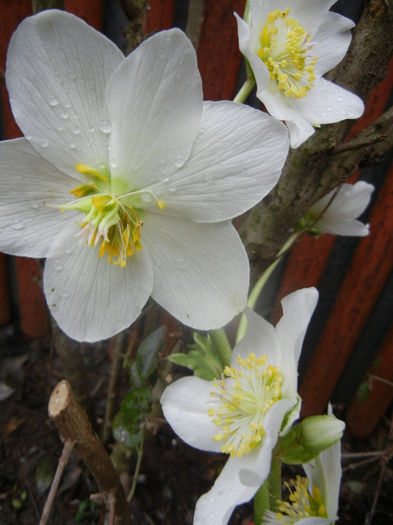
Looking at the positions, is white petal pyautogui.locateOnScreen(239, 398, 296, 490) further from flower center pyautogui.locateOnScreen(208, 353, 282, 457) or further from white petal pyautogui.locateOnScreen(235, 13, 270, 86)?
white petal pyautogui.locateOnScreen(235, 13, 270, 86)

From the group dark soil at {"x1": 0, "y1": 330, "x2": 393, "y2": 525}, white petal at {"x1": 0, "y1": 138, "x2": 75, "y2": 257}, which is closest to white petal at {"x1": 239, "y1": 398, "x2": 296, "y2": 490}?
white petal at {"x1": 0, "y1": 138, "x2": 75, "y2": 257}

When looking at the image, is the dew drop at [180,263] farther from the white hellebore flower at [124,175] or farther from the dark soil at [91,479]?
the dark soil at [91,479]

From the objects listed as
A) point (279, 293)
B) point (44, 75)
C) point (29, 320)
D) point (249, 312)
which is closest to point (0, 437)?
point (29, 320)

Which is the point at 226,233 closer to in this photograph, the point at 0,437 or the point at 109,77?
the point at 109,77

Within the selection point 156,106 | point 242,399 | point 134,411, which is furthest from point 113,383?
point 156,106

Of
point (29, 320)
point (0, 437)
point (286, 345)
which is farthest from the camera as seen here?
point (29, 320)

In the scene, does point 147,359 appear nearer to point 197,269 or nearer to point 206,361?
point 206,361

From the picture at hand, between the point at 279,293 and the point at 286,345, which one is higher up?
the point at 286,345
